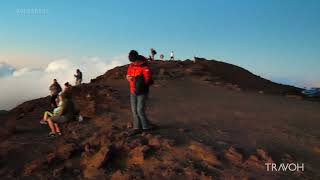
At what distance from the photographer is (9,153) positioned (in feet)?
30.6

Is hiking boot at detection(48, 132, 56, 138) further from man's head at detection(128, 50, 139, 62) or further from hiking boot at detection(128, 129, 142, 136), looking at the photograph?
man's head at detection(128, 50, 139, 62)

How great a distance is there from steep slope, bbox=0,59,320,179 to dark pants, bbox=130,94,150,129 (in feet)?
1.17

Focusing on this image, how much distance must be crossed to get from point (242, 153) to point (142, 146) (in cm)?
196

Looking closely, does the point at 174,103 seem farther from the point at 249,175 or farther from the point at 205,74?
the point at 205,74

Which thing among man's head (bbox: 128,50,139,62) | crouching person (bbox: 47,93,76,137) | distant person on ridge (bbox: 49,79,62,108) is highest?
man's head (bbox: 128,50,139,62)

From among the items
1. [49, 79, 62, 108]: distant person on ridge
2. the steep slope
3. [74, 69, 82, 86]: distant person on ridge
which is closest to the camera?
the steep slope

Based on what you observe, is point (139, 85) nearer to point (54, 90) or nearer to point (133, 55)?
point (133, 55)

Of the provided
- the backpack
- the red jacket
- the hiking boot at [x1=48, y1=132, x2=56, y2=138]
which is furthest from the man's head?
the hiking boot at [x1=48, y1=132, x2=56, y2=138]

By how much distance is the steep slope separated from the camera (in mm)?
7941

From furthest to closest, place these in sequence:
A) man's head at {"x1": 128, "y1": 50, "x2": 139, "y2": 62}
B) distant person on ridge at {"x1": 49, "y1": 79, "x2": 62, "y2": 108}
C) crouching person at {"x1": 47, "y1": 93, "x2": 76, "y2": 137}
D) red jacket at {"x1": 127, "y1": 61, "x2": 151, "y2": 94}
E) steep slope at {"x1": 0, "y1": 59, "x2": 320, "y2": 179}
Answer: distant person on ridge at {"x1": 49, "y1": 79, "x2": 62, "y2": 108}
crouching person at {"x1": 47, "y1": 93, "x2": 76, "y2": 137}
red jacket at {"x1": 127, "y1": 61, "x2": 151, "y2": 94}
man's head at {"x1": 128, "y1": 50, "x2": 139, "y2": 62}
steep slope at {"x1": 0, "y1": 59, "x2": 320, "y2": 179}

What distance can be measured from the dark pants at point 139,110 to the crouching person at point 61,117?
1.97m

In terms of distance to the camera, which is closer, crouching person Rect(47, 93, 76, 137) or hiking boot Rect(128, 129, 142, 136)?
hiking boot Rect(128, 129, 142, 136)

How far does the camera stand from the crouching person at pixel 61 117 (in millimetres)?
10594

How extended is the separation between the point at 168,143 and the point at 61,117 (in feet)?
10.7
